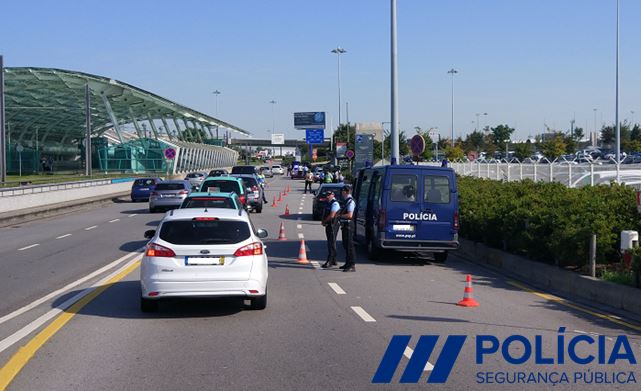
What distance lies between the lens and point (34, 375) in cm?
749

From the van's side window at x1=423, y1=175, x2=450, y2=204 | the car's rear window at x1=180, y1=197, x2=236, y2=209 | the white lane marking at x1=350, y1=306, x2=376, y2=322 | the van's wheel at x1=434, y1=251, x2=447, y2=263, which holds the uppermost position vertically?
the van's side window at x1=423, y1=175, x2=450, y2=204

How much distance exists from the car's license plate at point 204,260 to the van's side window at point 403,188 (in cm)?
730

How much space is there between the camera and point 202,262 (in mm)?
10586

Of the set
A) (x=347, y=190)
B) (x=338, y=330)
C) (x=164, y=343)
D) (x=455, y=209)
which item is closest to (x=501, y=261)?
(x=455, y=209)

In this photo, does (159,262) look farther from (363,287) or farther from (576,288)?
(576,288)

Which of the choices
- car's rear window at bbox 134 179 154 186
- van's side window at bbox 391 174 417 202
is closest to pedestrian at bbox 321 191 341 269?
van's side window at bbox 391 174 417 202

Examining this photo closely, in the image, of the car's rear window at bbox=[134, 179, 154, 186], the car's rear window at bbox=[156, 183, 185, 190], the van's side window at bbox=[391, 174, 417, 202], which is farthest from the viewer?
the car's rear window at bbox=[134, 179, 154, 186]

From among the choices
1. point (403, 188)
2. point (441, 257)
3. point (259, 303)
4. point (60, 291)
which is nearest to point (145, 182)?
point (441, 257)

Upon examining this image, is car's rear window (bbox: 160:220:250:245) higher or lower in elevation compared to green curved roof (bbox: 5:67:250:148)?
lower

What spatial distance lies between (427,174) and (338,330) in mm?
8258

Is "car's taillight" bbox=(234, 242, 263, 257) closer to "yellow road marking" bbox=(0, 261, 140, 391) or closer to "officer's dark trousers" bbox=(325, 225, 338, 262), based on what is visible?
"yellow road marking" bbox=(0, 261, 140, 391)

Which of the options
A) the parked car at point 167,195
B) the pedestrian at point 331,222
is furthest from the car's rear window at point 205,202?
the parked car at point 167,195

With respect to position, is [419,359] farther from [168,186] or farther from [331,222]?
[168,186]

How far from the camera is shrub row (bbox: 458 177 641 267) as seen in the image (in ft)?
44.5
